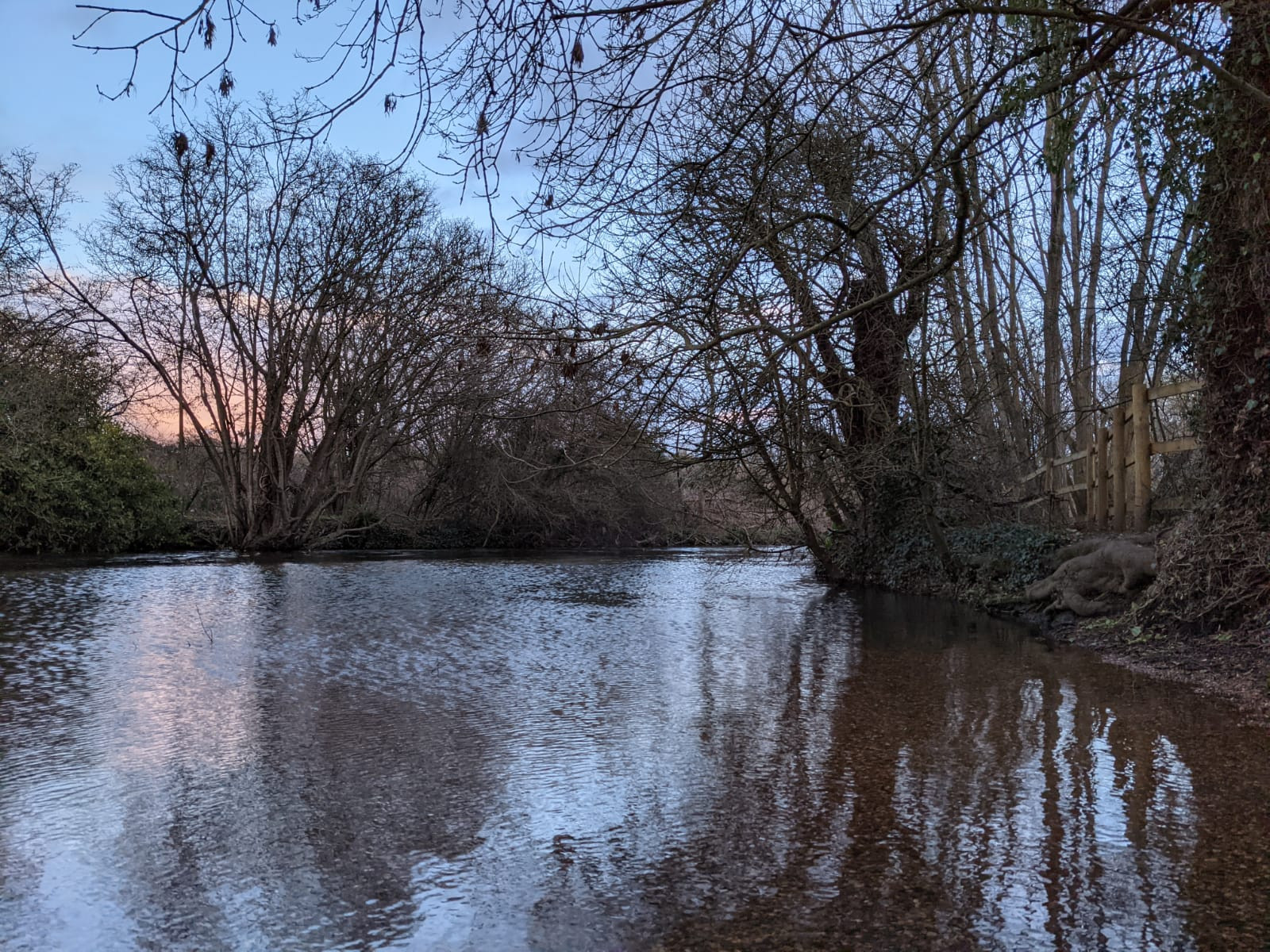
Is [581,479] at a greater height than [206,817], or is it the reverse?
[581,479]

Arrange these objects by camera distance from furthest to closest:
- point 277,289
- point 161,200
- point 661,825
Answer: point 277,289, point 161,200, point 661,825

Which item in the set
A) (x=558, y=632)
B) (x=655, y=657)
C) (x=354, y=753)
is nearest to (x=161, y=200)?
(x=558, y=632)

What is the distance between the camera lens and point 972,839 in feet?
11.6

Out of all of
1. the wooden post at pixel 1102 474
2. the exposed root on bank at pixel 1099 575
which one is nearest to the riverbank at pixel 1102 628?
the exposed root on bank at pixel 1099 575

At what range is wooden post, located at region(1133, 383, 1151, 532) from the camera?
10.4m

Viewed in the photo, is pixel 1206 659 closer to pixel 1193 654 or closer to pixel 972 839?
pixel 1193 654

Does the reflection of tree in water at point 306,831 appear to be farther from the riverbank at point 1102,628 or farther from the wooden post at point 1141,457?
the wooden post at point 1141,457

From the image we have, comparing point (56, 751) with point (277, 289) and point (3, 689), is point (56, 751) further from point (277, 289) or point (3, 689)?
point (277, 289)

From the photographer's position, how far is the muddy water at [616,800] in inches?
113

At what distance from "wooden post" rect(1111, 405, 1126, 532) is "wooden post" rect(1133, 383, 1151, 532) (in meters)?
0.34

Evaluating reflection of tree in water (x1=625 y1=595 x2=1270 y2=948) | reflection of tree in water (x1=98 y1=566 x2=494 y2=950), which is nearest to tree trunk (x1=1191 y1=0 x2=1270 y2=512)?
reflection of tree in water (x1=625 y1=595 x2=1270 y2=948)

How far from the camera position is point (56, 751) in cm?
488

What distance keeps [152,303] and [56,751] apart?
19396 millimetres

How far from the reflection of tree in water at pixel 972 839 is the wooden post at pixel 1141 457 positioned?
5.17m
